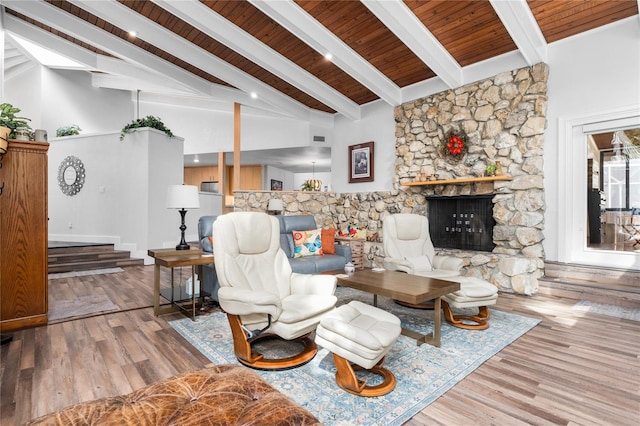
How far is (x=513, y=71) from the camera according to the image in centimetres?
453

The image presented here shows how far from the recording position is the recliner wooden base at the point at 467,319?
313 centimetres

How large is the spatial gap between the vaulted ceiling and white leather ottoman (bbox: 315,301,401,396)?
332 cm

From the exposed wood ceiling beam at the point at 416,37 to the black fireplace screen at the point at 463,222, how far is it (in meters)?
1.80

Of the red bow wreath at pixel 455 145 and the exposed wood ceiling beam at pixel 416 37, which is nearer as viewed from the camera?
the exposed wood ceiling beam at pixel 416 37

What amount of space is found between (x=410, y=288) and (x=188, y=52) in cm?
509

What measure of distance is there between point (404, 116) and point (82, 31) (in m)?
5.43

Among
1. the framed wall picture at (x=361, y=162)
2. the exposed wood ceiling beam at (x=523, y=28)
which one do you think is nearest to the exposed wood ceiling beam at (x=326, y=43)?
the framed wall picture at (x=361, y=162)

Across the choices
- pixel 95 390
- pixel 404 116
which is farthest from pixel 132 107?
pixel 95 390

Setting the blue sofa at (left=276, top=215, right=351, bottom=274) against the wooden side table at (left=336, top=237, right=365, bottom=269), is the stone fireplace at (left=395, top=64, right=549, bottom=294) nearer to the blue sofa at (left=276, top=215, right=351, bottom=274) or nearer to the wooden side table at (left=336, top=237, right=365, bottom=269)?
the wooden side table at (left=336, top=237, right=365, bottom=269)

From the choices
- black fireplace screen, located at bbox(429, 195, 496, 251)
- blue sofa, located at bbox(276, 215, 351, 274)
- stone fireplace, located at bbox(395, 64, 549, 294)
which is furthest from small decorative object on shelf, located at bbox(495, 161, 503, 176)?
blue sofa, located at bbox(276, 215, 351, 274)

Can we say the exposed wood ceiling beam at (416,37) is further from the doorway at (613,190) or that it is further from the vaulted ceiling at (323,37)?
the doorway at (613,190)

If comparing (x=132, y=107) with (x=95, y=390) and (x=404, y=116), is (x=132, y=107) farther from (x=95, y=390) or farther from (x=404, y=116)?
(x=95, y=390)

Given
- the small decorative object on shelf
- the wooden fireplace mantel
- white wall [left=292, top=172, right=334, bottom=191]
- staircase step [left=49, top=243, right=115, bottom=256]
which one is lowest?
staircase step [left=49, top=243, right=115, bottom=256]

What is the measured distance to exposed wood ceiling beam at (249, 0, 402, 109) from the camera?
13.0 ft
